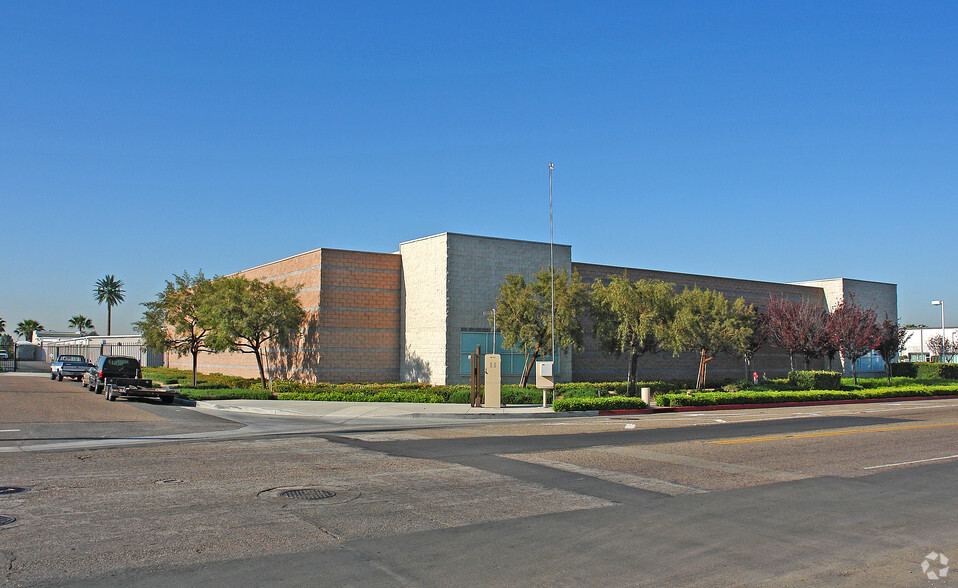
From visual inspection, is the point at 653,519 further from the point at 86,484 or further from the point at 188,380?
the point at 188,380

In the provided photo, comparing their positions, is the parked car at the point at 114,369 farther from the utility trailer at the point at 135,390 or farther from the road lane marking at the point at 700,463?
the road lane marking at the point at 700,463

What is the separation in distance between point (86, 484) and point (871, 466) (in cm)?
1335

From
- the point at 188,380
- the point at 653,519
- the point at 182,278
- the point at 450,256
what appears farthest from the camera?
the point at 188,380

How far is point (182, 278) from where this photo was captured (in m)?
40.1

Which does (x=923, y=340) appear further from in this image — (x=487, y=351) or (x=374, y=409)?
(x=374, y=409)

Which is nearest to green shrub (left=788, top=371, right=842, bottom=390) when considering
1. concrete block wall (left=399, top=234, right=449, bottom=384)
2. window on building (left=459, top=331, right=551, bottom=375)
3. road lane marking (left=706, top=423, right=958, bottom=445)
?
window on building (left=459, top=331, right=551, bottom=375)

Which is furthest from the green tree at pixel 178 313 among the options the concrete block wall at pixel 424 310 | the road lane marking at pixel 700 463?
the road lane marking at pixel 700 463

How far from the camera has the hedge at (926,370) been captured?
5300 cm

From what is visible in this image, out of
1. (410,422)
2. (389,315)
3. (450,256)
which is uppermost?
(450,256)

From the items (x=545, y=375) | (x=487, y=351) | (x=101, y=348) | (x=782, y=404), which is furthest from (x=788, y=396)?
(x=101, y=348)

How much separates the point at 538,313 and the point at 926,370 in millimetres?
37185

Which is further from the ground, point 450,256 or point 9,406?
point 450,256

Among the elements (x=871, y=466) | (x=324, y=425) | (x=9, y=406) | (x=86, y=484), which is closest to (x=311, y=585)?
(x=86, y=484)

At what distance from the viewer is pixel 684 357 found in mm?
45250
